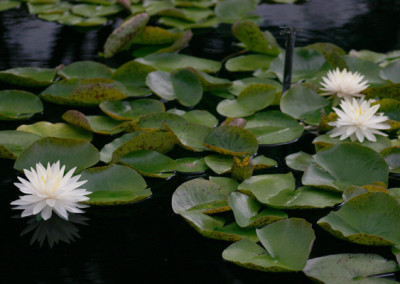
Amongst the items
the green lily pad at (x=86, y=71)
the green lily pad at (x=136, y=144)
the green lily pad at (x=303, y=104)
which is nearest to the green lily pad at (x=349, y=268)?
the green lily pad at (x=136, y=144)

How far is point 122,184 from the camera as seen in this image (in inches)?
55.1

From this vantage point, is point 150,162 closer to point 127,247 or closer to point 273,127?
point 127,247

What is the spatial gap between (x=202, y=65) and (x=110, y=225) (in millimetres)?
1167

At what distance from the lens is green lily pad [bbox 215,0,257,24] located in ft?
10.0

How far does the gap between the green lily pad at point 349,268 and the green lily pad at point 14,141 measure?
955 mm

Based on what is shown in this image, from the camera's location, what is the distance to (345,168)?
1.46 meters

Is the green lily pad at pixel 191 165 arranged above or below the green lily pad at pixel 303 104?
below

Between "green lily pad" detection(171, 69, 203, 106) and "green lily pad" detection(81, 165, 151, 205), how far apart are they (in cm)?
56

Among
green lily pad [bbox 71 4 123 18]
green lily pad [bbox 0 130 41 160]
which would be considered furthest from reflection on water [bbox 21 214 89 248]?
green lily pad [bbox 71 4 123 18]

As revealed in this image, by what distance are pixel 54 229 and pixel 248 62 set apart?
1.39 m

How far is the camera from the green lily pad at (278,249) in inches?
43.1

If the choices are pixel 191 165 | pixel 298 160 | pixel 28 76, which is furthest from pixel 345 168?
pixel 28 76

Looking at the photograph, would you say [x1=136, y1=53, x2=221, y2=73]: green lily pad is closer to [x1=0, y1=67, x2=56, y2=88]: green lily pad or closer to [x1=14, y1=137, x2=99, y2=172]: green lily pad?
[x1=0, y1=67, x2=56, y2=88]: green lily pad

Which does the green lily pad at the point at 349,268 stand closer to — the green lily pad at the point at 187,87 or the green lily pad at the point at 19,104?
the green lily pad at the point at 187,87
